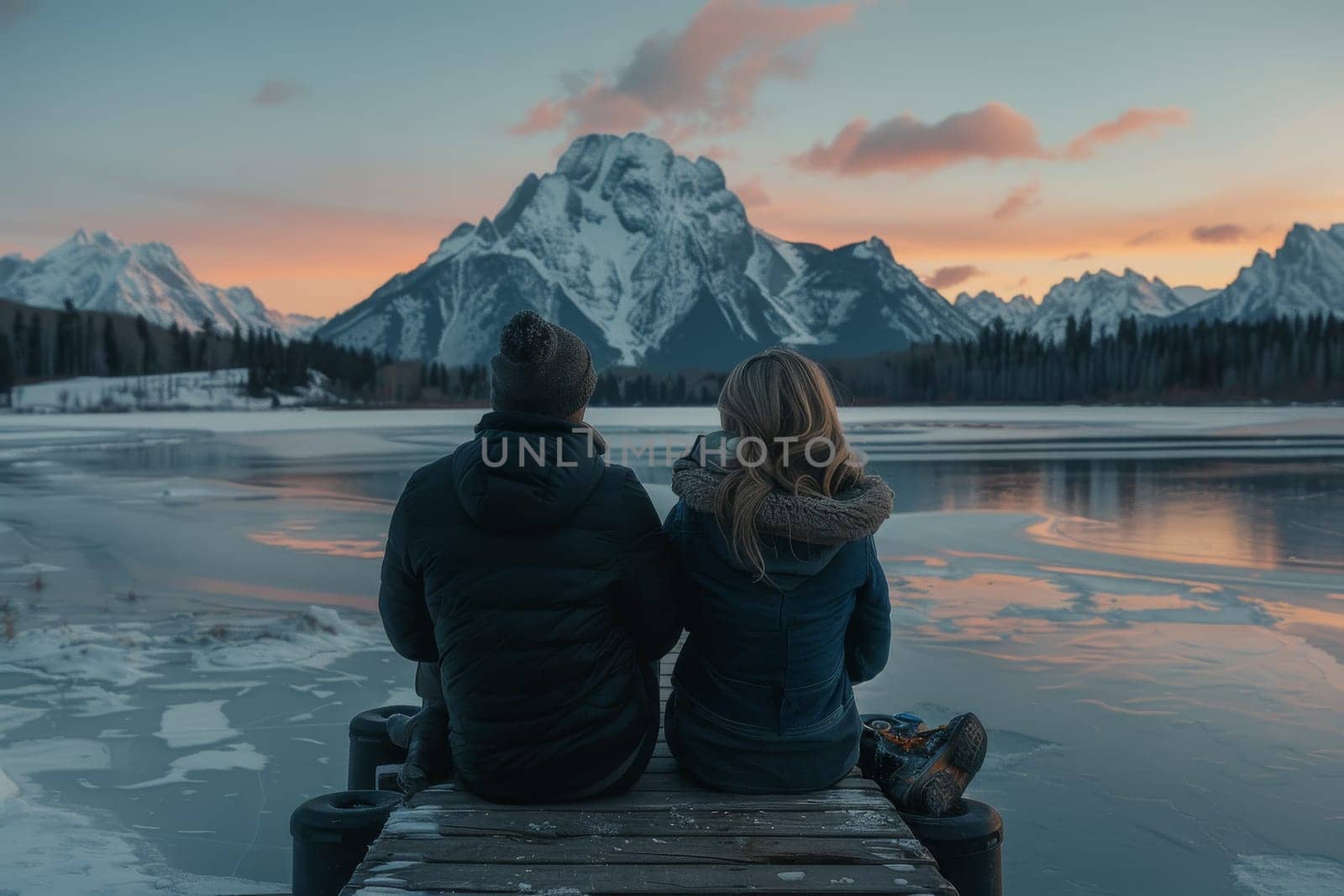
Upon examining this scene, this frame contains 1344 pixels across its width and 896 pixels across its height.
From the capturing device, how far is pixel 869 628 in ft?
13.1

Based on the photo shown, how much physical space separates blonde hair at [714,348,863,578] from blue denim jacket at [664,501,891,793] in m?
0.16

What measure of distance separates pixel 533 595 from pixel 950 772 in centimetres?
197

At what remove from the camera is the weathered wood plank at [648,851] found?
10.9 ft

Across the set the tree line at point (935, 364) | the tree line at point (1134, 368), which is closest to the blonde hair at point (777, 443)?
the tree line at point (1134, 368)

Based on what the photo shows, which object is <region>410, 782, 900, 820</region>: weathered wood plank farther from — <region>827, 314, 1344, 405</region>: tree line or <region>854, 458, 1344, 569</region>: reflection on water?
<region>827, 314, 1344, 405</region>: tree line

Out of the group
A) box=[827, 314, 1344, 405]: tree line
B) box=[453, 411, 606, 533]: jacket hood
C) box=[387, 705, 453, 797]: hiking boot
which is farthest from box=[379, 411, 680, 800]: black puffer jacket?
box=[827, 314, 1344, 405]: tree line

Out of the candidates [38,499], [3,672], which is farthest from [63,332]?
[3,672]

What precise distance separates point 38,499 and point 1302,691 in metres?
22.4

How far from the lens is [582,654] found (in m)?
3.61

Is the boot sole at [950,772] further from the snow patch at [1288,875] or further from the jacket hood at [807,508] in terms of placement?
the snow patch at [1288,875]

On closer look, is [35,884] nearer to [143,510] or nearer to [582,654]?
[582,654]

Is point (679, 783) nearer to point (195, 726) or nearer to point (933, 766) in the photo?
point (933, 766)

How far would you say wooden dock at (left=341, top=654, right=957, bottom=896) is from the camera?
10.4ft

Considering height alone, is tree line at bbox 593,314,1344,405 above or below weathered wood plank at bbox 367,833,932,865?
above
